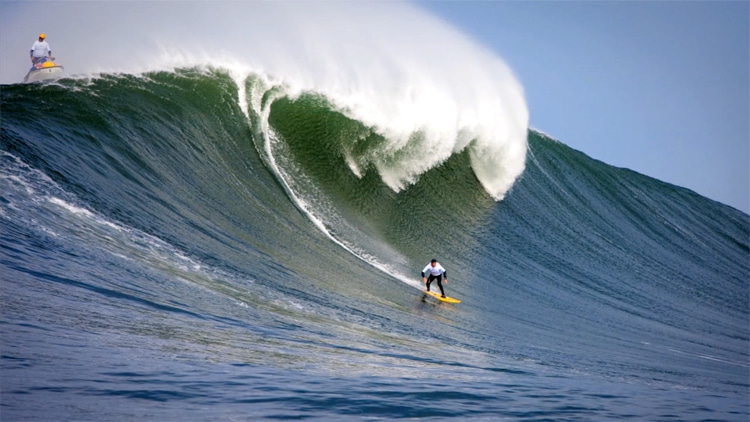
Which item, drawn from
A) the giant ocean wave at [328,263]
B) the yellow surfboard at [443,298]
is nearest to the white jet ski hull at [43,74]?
the giant ocean wave at [328,263]

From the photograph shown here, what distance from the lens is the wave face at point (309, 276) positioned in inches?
177

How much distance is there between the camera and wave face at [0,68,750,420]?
4504mm

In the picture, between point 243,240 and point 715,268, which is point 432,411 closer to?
point 243,240

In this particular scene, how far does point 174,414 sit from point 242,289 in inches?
186

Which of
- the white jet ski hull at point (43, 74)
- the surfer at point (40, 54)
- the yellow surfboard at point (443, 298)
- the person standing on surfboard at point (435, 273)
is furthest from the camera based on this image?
the surfer at point (40, 54)

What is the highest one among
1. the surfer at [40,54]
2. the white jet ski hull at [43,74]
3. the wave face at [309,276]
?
the surfer at [40,54]

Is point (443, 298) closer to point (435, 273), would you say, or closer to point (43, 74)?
point (435, 273)

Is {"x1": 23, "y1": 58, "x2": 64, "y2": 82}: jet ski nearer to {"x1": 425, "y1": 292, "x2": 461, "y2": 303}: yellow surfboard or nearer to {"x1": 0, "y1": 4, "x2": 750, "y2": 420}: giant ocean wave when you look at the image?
{"x1": 0, "y1": 4, "x2": 750, "y2": 420}: giant ocean wave

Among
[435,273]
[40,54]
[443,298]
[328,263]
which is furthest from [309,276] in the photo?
[40,54]

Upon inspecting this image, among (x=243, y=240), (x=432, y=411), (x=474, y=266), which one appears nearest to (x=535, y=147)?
(x=474, y=266)

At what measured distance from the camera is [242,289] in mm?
8273

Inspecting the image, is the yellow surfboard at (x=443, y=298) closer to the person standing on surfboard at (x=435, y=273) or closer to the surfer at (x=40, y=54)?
the person standing on surfboard at (x=435, y=273)

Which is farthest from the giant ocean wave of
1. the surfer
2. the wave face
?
the surfer

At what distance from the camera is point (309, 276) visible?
10164mm
